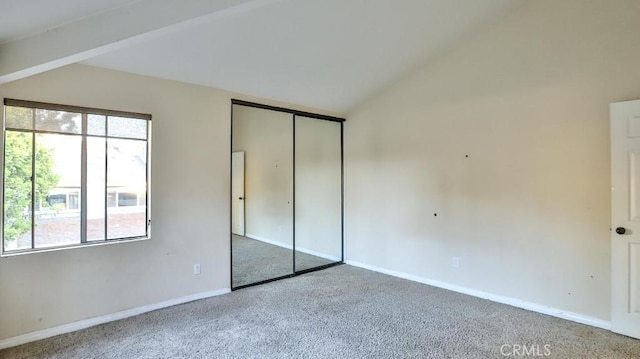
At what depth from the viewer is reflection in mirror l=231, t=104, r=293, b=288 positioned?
5.03 metres

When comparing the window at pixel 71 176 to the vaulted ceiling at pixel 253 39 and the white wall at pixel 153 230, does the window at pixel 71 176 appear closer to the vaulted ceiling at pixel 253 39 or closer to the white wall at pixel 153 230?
the white wall at pixel 153 230

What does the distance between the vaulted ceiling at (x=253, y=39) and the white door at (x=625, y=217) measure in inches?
64.3

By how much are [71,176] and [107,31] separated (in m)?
1.70

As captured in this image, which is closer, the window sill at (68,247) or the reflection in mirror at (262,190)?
the window sill at (68,247)

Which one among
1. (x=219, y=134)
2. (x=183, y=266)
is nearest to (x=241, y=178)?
(x=219, y=134)

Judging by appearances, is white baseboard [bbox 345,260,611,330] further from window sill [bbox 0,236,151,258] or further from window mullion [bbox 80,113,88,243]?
window mullion [bbox 80,113,88,243]

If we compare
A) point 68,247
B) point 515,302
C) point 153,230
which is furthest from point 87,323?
point 515,302

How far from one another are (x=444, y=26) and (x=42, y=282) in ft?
15.3

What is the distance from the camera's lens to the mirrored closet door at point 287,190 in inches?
201

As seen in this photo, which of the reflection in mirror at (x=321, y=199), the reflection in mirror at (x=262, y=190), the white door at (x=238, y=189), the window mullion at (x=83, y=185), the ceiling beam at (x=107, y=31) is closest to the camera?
the ceiling beam at (x=107, y=31)

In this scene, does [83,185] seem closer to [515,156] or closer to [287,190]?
[287,190]

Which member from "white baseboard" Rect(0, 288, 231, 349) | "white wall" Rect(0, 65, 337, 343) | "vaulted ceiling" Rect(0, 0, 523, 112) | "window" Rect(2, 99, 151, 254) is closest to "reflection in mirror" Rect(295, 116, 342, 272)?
"vaulted ceiling" Rect(0, 0, 523, 112)

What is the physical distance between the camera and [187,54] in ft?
10.4

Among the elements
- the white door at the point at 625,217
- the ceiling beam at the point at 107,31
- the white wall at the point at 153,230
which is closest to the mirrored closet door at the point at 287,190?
the white wall at the point at 153,230
